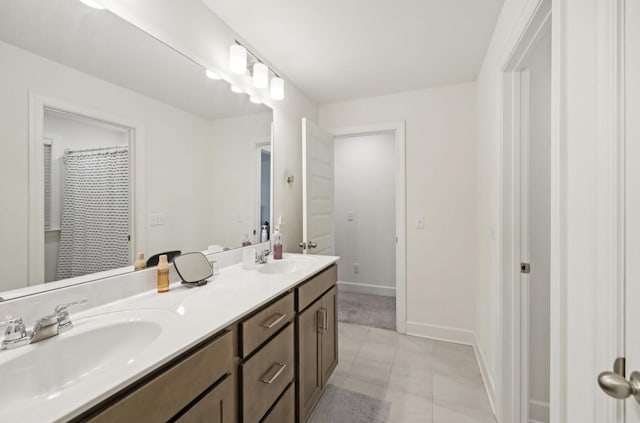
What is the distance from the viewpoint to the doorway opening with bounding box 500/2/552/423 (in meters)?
1.45

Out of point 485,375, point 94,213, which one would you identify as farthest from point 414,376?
point 94,213

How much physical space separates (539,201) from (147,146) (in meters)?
2.02

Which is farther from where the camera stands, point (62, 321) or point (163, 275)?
point (163, 275)

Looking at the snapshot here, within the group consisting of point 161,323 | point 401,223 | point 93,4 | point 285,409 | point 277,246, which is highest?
point 93,4

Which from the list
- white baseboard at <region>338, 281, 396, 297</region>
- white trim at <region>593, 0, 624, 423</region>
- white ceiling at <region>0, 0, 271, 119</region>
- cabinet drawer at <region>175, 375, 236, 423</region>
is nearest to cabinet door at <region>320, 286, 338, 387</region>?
cabinet drawer at <region>175, 375, 236, 423</region>

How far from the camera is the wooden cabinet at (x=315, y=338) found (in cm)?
139

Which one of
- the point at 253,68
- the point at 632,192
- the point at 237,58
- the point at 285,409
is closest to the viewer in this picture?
the point at 632,192

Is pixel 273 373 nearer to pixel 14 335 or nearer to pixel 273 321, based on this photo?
pixel 273 321

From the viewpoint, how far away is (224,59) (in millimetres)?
1686

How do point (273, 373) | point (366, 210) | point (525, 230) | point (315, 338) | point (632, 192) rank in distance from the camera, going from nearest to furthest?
point (632, 192)
point (273, 373)
point (525, 230)
point (315, 338)
point (366, 210)

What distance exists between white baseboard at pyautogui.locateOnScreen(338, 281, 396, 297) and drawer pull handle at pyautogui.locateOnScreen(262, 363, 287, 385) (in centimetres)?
271

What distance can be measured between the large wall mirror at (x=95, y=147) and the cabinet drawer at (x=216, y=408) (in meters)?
0.66

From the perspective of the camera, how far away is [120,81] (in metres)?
1.12

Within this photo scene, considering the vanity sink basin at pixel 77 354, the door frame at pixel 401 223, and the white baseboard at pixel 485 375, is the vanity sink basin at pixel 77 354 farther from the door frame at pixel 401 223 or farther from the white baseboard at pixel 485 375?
the door frame at pixel 401 223
